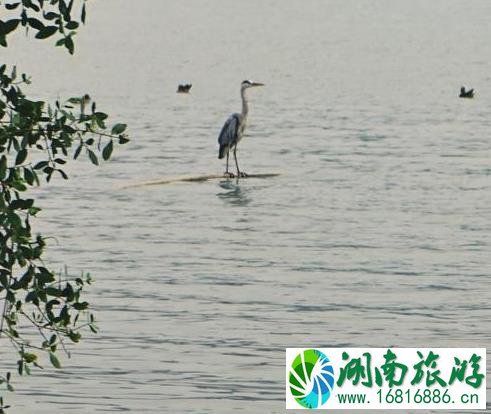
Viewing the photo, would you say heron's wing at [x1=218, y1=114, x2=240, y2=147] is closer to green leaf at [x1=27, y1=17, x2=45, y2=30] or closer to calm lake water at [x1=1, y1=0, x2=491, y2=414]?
calm lake water at [x1=1, y1=0, x2=491, y2=414]

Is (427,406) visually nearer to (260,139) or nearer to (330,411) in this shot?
(330,411)

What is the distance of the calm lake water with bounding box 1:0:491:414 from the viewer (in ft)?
65.5

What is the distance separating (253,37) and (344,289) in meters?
143

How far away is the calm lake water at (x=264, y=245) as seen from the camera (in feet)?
65.5

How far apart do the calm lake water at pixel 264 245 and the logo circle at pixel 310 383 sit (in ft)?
0.92

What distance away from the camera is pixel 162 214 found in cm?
3566

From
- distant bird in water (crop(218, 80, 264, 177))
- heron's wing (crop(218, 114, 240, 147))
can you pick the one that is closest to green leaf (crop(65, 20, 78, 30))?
distant bird in water (crop(218, 80, 264, 177))

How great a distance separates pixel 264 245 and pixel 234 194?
26.0 feet

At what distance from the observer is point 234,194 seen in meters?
39.5

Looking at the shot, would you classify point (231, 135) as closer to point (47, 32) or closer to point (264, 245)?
point (264, 245)

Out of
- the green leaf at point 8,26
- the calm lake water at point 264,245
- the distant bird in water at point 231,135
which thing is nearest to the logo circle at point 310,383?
the calm lake water at point 264,245

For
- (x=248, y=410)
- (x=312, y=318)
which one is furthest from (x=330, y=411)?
(x=312, y=318)

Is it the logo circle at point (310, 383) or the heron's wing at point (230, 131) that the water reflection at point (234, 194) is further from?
the logo circle at point (310, 383)

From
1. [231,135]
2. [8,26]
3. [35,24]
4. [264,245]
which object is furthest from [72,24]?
[231,135]
